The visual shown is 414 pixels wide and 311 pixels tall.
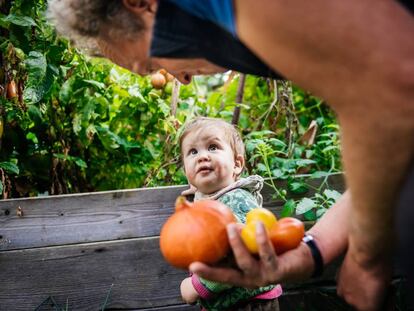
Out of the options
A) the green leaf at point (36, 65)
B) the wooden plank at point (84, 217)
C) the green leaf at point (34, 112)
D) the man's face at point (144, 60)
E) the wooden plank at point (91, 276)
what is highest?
the man's face at point (144, 60)

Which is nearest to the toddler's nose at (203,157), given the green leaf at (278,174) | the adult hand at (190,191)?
the adult hand at (190,191)

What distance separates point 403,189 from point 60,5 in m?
1.14

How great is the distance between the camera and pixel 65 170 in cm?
253

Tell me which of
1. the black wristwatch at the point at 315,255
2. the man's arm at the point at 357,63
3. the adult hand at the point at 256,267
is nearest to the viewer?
the man's arm at the point at 357,63

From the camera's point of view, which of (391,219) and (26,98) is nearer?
(391,219)

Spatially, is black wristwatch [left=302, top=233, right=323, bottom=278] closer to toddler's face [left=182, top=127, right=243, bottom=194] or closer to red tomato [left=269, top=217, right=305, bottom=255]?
red tomato [left=269, top=217, right=305, bottom=255]

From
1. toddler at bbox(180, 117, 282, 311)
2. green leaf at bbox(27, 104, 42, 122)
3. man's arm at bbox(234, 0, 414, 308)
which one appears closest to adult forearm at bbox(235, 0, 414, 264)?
man's arm at bbox(234, 0, 414, 308)

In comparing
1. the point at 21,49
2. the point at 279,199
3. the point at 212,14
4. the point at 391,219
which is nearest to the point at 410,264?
the point at 391,219

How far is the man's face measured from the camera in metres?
1.39

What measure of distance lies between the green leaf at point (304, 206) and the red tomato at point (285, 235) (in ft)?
2.75

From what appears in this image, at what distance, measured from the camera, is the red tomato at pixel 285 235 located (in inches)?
48.2

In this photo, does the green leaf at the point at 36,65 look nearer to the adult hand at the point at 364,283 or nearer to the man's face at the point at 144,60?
the man's face at the point at 144,60

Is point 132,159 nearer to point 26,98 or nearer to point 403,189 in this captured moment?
point 26,98

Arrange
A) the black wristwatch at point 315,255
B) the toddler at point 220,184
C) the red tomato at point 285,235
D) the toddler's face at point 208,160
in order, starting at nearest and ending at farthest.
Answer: the red tomato at point 285,235 < the black wristwatch at point 315,255 < the toddler at point 220,184 < the toddler's face at point 208,160
